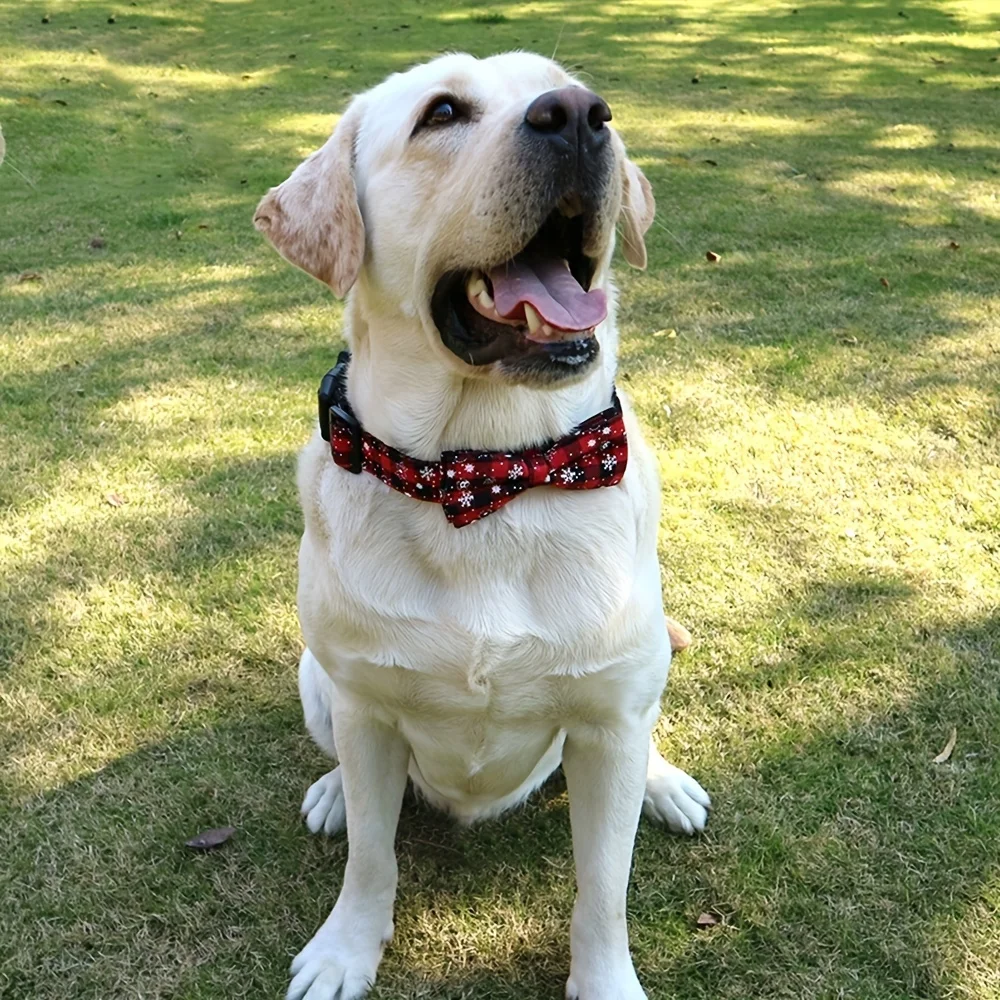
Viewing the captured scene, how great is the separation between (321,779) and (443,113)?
1663mm

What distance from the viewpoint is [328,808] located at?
8.29ft

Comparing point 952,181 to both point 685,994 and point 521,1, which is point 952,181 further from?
point 521,1

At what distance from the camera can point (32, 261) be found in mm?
6277

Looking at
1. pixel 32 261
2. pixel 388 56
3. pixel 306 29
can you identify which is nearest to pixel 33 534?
pixel 32 261

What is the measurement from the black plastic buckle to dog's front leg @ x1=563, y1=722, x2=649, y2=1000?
70cm

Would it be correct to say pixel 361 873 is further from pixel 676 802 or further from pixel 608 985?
pixel 676 802

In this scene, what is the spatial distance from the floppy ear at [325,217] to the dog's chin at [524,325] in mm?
205

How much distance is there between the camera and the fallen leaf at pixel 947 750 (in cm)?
266

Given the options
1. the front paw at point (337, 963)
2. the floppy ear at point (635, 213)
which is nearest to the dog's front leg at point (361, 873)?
the front paw at point (337, 963)

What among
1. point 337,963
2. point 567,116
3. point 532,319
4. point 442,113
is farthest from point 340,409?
point 337,963

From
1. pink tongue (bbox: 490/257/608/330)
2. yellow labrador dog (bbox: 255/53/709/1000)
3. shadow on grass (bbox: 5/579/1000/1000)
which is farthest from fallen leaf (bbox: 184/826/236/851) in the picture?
pink tongue (bbox: 490/257/608/330)

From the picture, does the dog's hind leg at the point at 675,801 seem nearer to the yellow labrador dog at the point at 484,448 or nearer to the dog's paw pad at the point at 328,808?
the yellow labrador dog at the point at 484,448

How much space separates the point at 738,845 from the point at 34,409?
11.8 ft

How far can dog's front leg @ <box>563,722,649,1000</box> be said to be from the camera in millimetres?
1979
